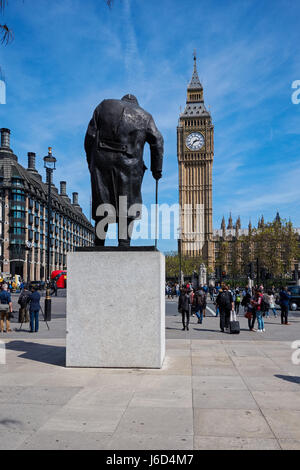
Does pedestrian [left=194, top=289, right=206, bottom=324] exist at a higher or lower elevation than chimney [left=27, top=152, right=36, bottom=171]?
lower

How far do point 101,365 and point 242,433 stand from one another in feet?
11.4

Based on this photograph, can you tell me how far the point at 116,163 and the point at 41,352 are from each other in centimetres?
464

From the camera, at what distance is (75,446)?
3568mm

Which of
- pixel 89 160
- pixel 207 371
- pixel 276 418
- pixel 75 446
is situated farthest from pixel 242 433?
pixel 89 160

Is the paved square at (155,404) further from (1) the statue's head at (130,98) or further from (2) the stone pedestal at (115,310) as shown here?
(1) the statue's head at (130,98)

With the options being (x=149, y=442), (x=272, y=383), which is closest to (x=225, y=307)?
(x=272, y=383)

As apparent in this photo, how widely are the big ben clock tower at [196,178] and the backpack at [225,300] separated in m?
94.1

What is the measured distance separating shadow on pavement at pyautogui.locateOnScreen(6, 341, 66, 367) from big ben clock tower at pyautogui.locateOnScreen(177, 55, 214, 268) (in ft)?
326

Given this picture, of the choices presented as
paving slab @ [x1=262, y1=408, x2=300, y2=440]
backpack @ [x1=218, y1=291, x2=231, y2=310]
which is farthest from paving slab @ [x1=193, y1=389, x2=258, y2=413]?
backpack @ [x1=218, y1=291, x2=231, y2=310]

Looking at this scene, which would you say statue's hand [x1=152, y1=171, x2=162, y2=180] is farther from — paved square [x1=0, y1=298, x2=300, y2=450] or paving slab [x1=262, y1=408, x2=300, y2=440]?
paving slab [x1=262, y1=408, x2=300, y2=440]

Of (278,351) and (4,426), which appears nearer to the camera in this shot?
(4,426)

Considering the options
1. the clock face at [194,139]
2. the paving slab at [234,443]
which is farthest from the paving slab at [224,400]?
the clock face at [194,139]

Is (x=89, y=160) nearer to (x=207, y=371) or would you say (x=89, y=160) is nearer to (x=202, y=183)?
(x=207, y=371)

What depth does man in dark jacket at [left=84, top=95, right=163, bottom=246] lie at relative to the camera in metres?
7.21
